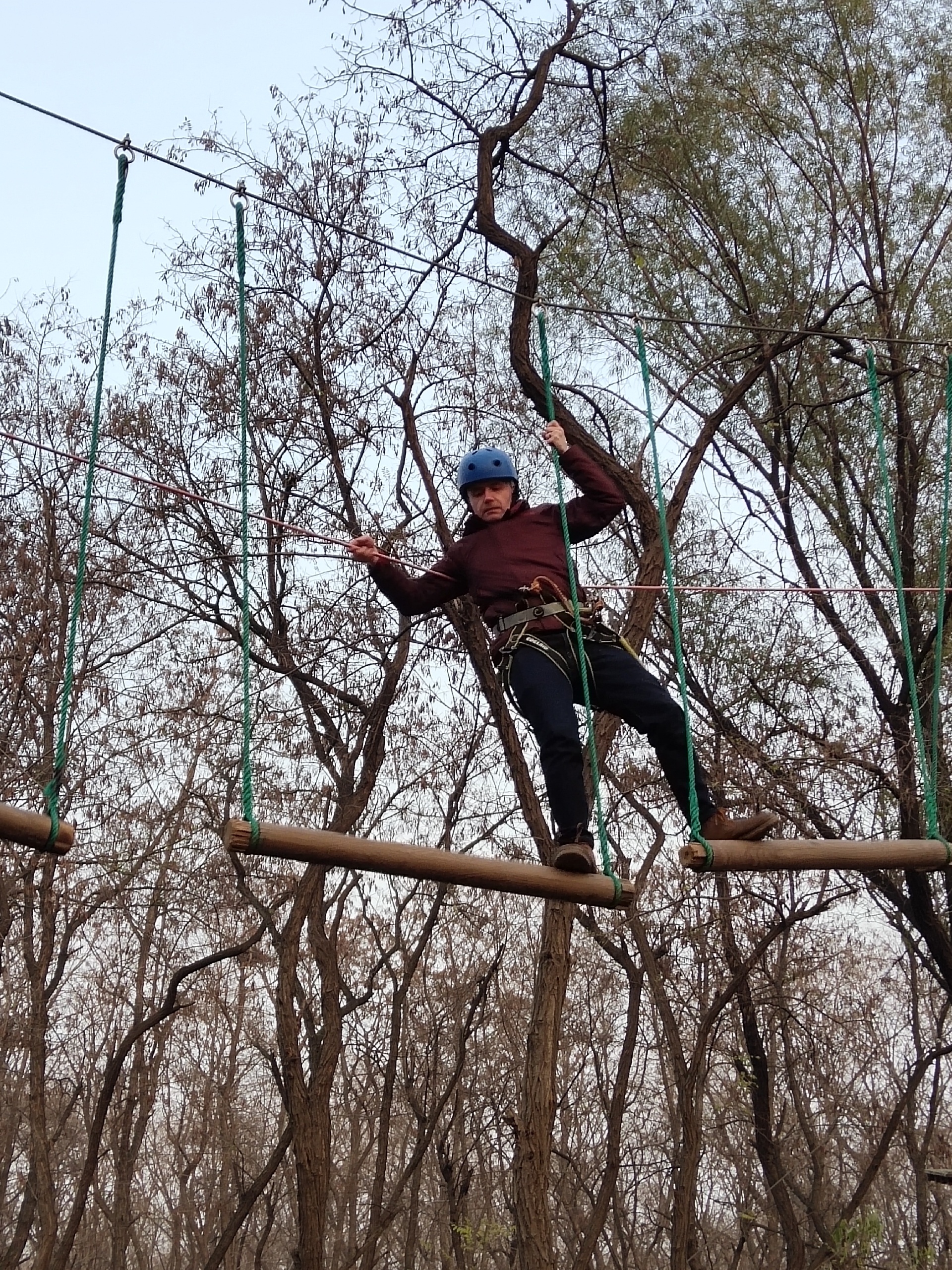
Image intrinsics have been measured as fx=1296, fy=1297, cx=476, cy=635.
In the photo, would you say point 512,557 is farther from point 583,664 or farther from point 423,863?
point 423,863

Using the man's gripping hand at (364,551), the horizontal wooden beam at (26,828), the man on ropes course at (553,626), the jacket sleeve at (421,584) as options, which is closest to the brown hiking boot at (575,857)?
the man on ropes course at (553,626)

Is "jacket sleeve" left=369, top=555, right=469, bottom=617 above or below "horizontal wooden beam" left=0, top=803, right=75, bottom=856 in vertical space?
above

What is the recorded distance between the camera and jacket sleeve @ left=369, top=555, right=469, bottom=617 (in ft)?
14.3

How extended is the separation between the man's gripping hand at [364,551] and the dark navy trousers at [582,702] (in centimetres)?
59

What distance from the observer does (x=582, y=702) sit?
4.14 meters

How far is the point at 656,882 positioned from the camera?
11.5 meters

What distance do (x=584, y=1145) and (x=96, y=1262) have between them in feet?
38.1

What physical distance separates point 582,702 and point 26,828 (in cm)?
178

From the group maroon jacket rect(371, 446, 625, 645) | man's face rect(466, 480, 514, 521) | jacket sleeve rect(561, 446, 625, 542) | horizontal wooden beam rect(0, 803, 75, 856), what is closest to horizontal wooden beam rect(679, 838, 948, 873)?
maroon jacket rect(371, 446, 625, 645)

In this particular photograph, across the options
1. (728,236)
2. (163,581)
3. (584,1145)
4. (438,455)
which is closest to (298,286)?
(438,455)

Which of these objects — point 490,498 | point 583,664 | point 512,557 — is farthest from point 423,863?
point 490,498

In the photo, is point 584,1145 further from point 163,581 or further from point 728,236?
point 728,236

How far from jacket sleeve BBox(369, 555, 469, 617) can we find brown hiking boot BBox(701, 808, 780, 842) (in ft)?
3.71

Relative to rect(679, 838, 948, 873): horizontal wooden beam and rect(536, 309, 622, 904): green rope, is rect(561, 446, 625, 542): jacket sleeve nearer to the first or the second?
rect(536, 309, 622, 904): green rope
